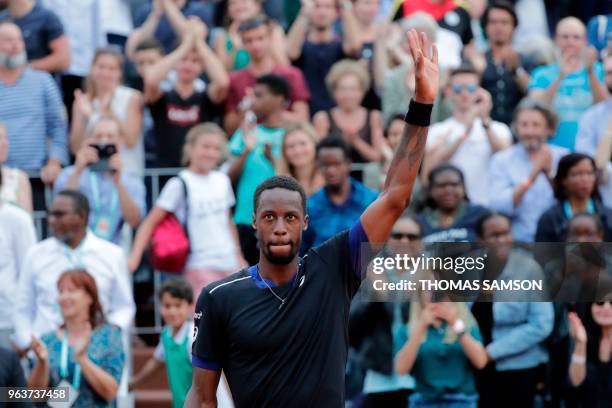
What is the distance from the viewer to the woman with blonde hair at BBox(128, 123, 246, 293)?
10.6 metres

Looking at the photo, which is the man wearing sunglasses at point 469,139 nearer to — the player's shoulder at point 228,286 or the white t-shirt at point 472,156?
the white t-shirt at point 472,156

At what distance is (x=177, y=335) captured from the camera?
31.0 ft

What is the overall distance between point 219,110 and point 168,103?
0.48m

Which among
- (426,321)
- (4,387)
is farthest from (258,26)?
(4,387)

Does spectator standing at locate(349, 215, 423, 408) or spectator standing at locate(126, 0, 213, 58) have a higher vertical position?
spectator standing at locate(126, 0, 213, 58)

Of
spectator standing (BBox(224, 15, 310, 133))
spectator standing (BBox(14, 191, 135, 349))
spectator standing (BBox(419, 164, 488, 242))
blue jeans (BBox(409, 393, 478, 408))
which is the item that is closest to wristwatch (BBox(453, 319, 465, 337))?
blue jeans (BBox(409, 393, 478, 408))

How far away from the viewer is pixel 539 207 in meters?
10.8

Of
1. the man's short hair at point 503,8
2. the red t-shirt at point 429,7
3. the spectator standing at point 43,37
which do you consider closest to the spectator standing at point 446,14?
the red t-shirt at point 429,7

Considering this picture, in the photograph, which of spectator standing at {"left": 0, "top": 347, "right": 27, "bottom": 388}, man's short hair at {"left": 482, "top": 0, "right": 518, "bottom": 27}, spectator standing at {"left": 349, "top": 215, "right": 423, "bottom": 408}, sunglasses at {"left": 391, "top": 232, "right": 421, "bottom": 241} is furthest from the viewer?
man's short hair at {"left": 482, "top": 0, "right": 518, "bottom": 27}

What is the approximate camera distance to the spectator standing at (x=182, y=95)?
38.9 feet

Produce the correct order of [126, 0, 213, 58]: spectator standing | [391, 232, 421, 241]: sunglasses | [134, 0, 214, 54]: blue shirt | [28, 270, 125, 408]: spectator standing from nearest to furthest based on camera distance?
[28, 270, 125, 408]: spectator standing, [391, 232, 421, 241]: sunglasses, [126, 0, 213, 58]: spectator standing, [134, 0, 214, 54]: blue shirt

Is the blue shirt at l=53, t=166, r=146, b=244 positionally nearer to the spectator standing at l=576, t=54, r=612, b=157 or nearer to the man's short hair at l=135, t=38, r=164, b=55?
the man's short hair at l=135, t=38, r=164, b=55

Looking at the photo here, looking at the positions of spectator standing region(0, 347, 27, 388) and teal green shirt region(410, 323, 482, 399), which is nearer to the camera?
spectator standing region(0, 347, 27, 388)

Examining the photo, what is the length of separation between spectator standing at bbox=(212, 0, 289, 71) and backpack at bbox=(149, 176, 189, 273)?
86.7 inches
